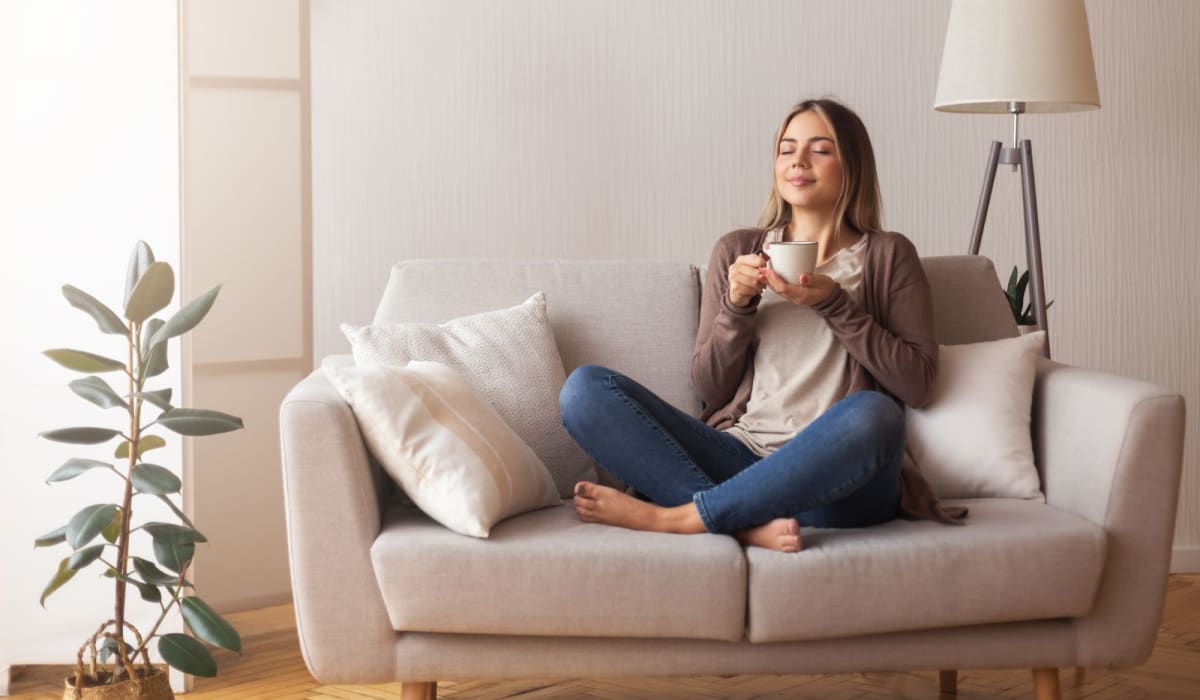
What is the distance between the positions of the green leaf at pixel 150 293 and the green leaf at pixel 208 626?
50cm

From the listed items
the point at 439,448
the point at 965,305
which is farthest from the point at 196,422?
the point at 965,305

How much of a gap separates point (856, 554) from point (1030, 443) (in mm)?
549

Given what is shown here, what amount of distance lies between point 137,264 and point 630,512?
0.96 metres

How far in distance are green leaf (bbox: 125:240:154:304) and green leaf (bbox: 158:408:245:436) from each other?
0.73 feet

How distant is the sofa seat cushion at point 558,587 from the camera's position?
186 cm

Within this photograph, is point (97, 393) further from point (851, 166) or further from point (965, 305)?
point (965, 305)

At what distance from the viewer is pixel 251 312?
2943 millimetres

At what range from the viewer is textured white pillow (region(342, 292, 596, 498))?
89.9 inches

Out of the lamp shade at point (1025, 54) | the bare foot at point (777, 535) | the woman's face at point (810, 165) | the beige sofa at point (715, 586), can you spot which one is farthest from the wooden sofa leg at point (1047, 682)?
the lamp shade at point (1025, 54)

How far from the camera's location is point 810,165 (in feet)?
7.90

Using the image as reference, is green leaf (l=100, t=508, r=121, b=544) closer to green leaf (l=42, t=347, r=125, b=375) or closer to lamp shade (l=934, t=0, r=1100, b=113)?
green leaf (l=42, t=347, r=125, b=375)

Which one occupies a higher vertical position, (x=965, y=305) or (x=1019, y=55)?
(x=1019, y=55)

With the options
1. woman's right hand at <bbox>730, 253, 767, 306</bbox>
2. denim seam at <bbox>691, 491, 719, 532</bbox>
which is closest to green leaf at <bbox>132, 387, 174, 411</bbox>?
denim seam at <bbox>691, 491, 719, 532</bbox>

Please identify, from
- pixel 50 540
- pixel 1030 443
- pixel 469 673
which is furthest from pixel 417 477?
pixel 1030 443
